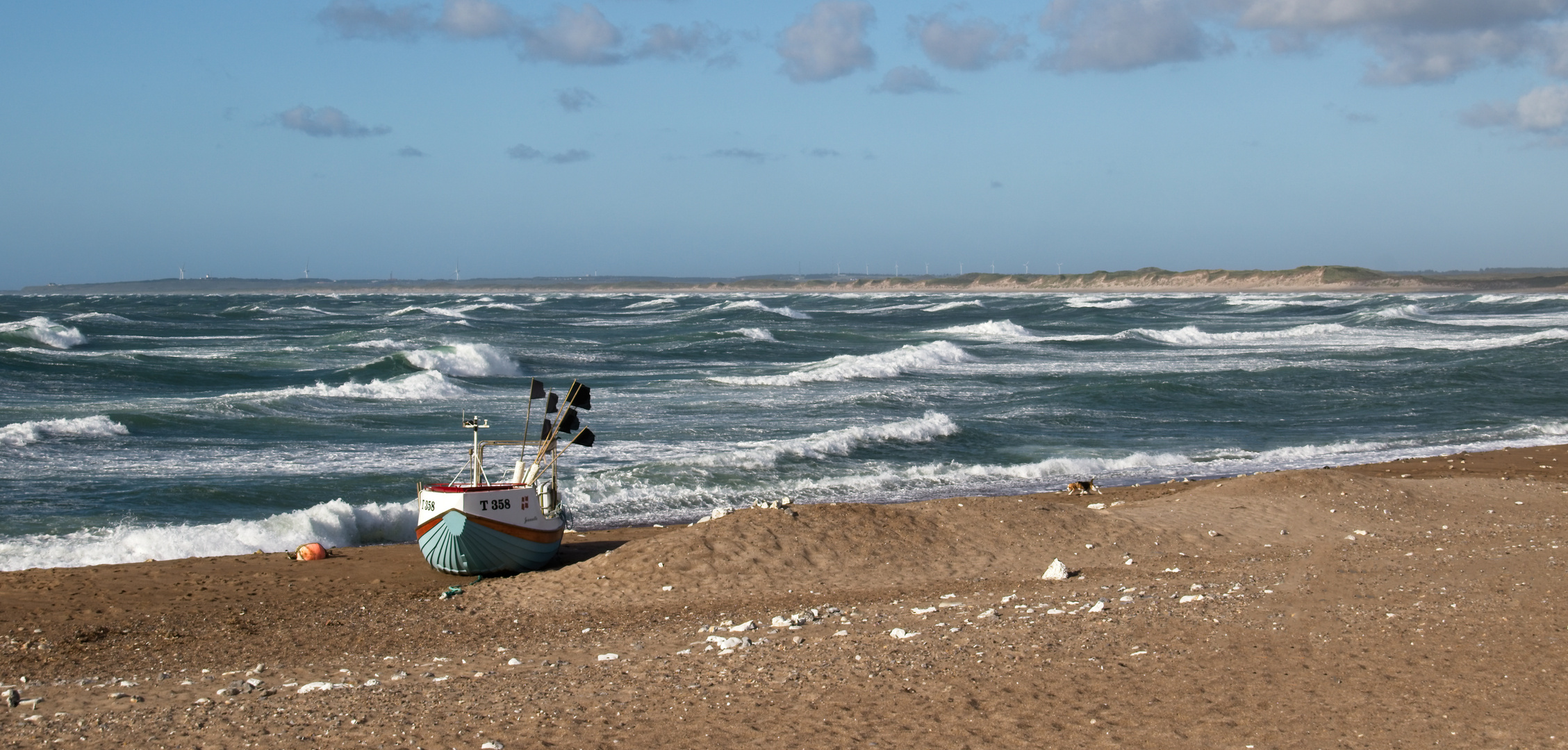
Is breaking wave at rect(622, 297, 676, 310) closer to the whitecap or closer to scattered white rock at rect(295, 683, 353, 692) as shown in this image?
the whitecap

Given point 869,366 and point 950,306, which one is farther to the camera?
point 950,306

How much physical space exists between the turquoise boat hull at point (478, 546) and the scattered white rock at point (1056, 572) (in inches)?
165

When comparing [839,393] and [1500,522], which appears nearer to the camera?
[1500,522]

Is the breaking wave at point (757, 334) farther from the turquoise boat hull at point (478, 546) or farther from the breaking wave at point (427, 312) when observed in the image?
the turquoise boat hull at point (478, 546)

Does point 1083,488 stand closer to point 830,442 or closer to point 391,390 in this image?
point 830,442

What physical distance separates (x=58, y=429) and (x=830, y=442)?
11.6 m

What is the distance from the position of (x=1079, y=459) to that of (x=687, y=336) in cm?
2916

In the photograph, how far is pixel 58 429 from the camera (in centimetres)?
1845

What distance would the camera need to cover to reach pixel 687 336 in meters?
46.0

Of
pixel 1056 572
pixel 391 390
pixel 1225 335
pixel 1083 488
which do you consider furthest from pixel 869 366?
pixel 1225 335

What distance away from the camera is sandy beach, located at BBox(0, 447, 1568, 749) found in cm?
585

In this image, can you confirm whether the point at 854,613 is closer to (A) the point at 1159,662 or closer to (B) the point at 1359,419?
(A) the point at 1159,662

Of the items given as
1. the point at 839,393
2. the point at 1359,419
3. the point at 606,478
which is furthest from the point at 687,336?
the point at 606,478

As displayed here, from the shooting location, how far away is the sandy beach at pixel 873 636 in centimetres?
585
